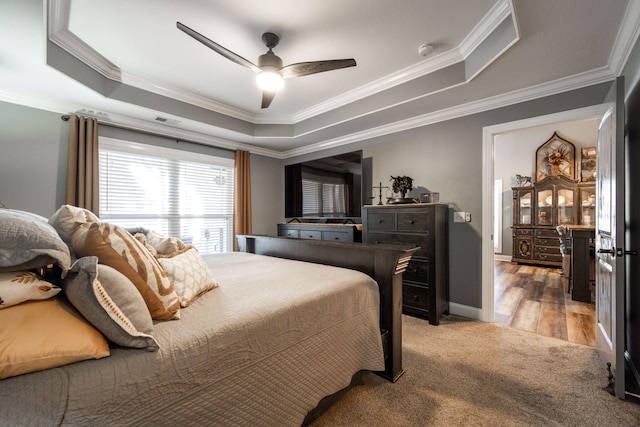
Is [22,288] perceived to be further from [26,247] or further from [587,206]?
[587,206]

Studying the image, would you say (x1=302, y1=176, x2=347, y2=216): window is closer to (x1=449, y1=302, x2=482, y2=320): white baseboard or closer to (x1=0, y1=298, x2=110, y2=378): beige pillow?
(x1=449, y1=302, x2=482, y2=320): white baseboard

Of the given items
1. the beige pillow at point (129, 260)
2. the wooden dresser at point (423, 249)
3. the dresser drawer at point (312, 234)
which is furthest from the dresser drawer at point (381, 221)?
the beige pillow at point (129, 260)

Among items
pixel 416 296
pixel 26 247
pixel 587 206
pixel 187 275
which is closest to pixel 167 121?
pixel 187 275

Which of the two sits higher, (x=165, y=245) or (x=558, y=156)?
(x=558, y=156)

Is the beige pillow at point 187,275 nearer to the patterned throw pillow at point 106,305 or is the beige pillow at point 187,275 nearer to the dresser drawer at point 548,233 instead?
the patterned throw pillow at point 106,305

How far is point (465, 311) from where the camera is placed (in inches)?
117

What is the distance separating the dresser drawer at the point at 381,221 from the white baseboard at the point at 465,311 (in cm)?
112

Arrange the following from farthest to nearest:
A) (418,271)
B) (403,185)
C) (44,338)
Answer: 1. (403,185)
2. (418,271)
3. (44,338)

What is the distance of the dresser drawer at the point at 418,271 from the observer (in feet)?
9.34

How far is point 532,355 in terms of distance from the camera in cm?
215

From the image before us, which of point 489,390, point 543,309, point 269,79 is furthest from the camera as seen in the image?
point 543,309

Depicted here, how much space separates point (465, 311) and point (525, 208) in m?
4.40

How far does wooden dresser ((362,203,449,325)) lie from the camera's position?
2.81 m

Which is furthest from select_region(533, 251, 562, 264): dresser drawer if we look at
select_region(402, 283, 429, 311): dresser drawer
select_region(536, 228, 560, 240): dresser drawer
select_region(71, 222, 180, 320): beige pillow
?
select_region(71, 222, 180, 320): beige pillow
